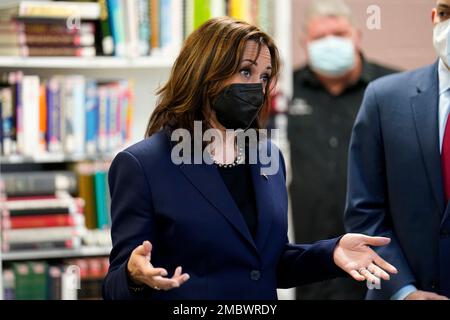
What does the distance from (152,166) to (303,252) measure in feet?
1.11

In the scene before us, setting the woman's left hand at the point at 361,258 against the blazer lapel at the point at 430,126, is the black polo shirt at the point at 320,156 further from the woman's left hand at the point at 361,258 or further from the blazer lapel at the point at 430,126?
the woman's left hand at the point at 361,258

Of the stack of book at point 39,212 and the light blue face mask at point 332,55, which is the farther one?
the light blue face mask at point 332,55

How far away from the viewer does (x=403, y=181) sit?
1905 mm

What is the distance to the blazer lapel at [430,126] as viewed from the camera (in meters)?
1.86

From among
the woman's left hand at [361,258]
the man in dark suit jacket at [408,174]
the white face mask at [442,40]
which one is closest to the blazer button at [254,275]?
the woman's left hand at [361,258]

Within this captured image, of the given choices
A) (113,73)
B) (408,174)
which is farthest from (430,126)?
(113,73)

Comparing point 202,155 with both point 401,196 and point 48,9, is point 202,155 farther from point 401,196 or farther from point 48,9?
point 48,9

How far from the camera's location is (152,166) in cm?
154

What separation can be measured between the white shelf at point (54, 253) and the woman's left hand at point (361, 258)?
5.85ft

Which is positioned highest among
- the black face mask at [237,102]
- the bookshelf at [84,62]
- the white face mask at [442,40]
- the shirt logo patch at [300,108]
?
the white face mask at [442,40]
